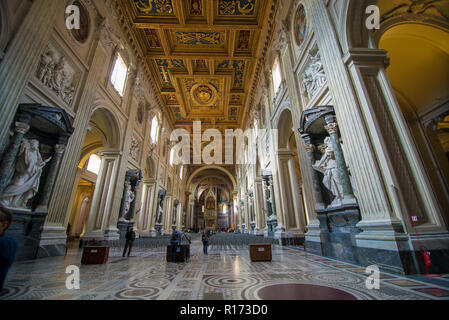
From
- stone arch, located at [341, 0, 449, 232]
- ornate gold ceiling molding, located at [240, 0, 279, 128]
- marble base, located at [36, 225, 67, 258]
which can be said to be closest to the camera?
stone arch, located at [341, 0, 449, 232]

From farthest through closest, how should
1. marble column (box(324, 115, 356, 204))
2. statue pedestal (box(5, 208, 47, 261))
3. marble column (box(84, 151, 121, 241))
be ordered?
marble column (box(84, 151, 121, 241)) → statue pedestal (box(5, 208, 47, 261)) → marble column (box(324, 115, 356, 204))

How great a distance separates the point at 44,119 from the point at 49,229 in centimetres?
281

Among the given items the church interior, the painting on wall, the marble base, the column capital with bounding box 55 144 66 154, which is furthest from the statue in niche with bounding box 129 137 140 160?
the painting on wall

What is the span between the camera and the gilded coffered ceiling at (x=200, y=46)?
895 cm

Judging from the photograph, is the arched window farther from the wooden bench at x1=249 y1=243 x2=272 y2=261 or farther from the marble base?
the wooden bench at x1=249 y1=243 x2=272 y2=261

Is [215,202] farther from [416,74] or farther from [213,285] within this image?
[213,285]

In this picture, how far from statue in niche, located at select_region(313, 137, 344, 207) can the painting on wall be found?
12.4 ft

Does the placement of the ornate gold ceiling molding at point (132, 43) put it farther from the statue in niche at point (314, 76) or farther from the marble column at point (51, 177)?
the statue in niche at point (314, 76)

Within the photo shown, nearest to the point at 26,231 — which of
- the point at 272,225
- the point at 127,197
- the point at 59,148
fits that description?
the point at 59,148

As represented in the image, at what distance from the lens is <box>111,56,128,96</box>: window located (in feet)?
27.8

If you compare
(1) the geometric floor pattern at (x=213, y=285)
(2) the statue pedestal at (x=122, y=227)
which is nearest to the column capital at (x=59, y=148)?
(1) the geometric floor pattern at (x=213, y=285)

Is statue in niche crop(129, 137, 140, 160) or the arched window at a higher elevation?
the arched window

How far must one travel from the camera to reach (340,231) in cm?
402

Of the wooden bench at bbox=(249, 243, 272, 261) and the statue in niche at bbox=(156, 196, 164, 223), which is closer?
the wooden bench at bbox=(249, 243, 272, 261)
